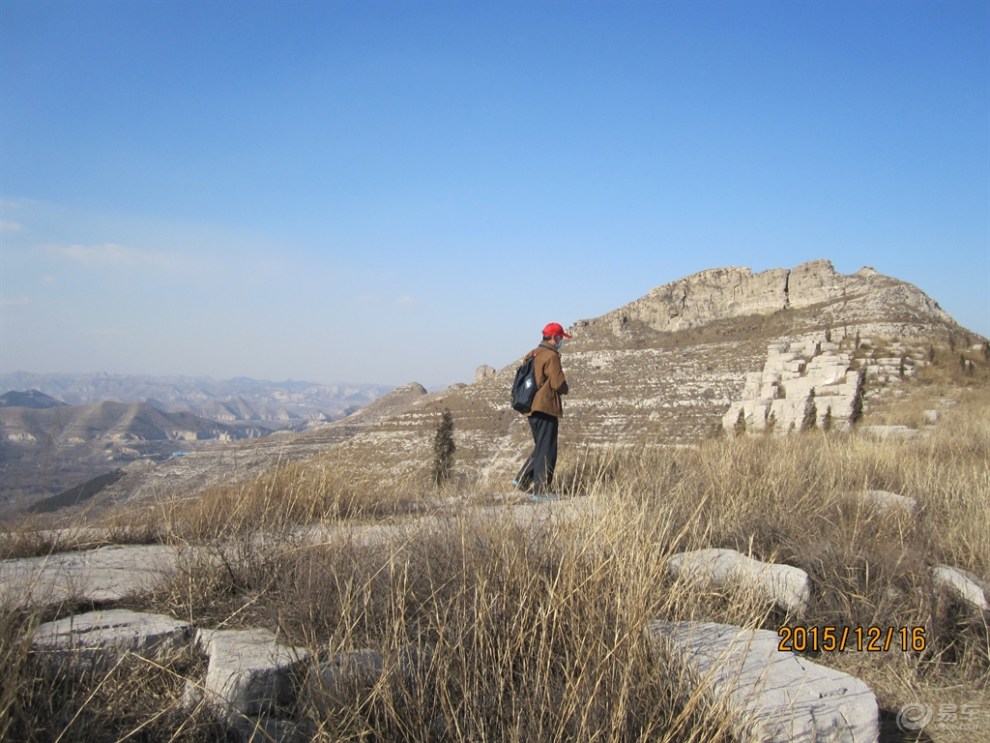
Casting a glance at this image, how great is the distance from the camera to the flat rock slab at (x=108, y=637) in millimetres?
2119

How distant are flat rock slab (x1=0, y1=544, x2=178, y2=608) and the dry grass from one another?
12 cm

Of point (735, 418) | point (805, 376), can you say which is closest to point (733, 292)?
point (805, 376)

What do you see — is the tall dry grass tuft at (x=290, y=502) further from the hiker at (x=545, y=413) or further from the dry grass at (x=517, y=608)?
the hiker at (x=545, y=413)

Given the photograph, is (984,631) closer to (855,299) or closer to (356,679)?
(356,679)

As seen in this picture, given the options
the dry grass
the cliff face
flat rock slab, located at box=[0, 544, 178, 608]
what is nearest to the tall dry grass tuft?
the dry grass

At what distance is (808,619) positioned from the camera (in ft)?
9.84

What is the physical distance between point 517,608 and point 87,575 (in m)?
2.17

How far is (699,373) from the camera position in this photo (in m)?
33.5

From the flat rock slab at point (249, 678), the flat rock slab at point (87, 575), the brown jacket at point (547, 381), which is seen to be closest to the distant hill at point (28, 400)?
the brown jacket at point (547, 381)

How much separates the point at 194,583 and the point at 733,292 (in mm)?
50844

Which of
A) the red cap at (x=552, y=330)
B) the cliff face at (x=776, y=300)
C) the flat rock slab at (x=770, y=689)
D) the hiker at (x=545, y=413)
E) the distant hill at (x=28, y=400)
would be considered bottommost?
the distant hill at (x=28, y=400)
